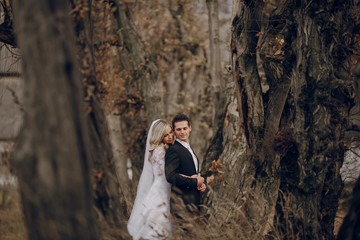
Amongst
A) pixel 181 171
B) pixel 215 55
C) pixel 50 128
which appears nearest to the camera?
pixel 50 128

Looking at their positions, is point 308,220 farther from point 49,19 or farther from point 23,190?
point 49,19

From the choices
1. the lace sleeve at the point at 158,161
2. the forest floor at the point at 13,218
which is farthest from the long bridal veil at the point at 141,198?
the forest floor at the point at 13,218

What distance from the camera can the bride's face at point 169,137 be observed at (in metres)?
5.39

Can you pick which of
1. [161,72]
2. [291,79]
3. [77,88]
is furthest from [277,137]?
[161,72]

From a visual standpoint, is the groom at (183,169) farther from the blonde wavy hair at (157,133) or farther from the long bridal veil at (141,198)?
the long bridal veil at (141,198)

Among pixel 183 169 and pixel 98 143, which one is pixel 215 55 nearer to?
pixel 183 169

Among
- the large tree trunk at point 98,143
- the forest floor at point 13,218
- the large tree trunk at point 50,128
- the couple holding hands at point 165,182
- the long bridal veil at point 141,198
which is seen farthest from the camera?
the forest floor at point 13,218

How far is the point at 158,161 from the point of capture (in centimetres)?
535

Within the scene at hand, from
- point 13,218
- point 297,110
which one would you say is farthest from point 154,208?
point 13,218

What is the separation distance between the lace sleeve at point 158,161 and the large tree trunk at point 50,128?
2.48 metres

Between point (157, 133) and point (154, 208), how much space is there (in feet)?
3.06

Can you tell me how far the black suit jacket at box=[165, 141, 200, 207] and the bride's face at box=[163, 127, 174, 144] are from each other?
0.47 ft

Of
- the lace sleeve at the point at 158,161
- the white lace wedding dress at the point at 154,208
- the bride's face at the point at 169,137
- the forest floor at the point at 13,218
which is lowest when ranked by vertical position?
the forest floor at the point at 13,218

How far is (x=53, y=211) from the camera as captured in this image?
2.81 m
